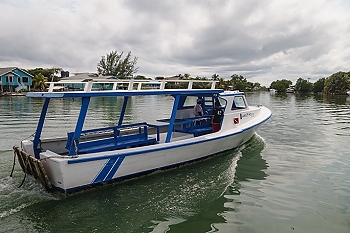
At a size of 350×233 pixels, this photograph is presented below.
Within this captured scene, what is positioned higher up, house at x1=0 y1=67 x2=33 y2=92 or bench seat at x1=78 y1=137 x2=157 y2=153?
house at x1=0 y1=67 x2=33 y2=92

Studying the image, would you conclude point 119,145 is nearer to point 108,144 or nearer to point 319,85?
point 108,144

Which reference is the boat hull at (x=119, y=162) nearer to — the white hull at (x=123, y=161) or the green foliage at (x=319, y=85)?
the white hull at (x=123, y=161)

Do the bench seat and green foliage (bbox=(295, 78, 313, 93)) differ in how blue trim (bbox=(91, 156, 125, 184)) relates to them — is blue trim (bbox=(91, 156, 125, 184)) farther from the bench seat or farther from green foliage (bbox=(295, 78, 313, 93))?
green foliage (bbox=(295, 78, 313, 93))

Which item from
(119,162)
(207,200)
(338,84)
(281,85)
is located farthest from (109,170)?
(281,85)

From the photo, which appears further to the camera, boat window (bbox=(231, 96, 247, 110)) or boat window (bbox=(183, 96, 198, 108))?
boat window (bbox=(183, 96, 198, 108))

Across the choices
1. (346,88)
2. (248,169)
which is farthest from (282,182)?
(346,88)

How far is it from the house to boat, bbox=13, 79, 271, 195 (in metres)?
47.8

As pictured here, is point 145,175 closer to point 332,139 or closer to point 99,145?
point 99,145

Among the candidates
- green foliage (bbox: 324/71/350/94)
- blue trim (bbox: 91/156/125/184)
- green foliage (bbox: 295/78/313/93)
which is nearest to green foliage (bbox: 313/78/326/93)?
green foliage (bbox: 295/78/313/93)

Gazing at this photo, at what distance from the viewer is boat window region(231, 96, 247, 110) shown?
1080 cm

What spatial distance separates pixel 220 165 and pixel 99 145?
379 centimetres

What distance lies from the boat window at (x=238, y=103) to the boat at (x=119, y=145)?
0.12 ft

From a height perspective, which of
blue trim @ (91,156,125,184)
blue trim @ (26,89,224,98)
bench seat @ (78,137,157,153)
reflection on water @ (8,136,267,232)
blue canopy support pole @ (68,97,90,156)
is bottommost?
reflection on water @ (8,136,267,232)

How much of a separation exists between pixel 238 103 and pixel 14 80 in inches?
1964
